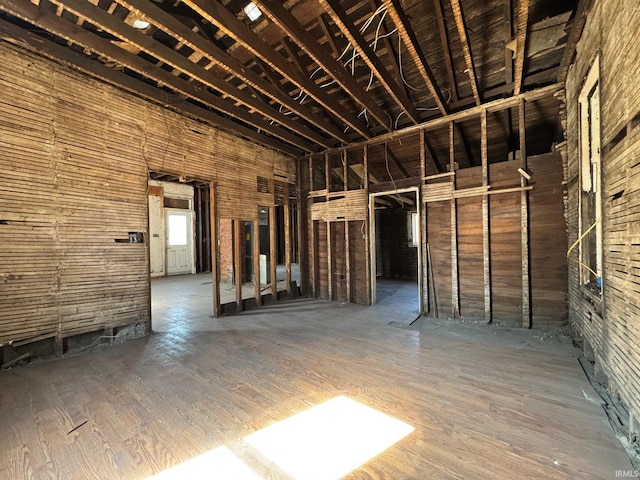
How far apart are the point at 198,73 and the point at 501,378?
451 centimetres

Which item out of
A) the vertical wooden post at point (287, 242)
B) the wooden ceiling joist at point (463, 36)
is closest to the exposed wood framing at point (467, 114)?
the wooden ceiling joist at point (463, 36)

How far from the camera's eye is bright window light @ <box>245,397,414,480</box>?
1499 millimetres

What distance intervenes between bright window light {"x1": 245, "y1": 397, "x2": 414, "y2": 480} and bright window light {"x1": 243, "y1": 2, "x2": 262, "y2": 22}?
369cm

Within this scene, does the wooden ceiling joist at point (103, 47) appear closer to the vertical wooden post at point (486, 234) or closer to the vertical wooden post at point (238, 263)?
the vertical wooden post at point (238, 263)

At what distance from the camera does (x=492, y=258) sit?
3.97 m

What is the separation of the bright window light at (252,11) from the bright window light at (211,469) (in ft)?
12.2

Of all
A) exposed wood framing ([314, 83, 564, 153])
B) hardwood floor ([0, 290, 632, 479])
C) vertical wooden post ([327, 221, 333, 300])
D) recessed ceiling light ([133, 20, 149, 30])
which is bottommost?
hardwood floor ([0, 290, 632, 479])

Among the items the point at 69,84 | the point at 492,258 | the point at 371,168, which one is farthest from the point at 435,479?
the point at 371,168

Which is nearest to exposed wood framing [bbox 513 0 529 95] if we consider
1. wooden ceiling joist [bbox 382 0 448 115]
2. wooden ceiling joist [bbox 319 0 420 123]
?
wooden ceiling joist [bbox 382 0 448 115]

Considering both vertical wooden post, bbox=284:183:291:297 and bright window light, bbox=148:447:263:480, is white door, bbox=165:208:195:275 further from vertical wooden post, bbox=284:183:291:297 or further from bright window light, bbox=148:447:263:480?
bright window light, bbox=148:447:263:480

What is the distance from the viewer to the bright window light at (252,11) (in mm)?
2613

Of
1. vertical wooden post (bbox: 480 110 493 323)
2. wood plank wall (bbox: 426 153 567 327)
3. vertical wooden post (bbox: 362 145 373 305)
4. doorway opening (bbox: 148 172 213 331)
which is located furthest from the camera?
doorway opening (bbox: 148 172 213 331)

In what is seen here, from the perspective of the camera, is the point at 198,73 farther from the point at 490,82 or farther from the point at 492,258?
the point at 492,258

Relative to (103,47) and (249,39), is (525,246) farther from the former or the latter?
(103,47)
